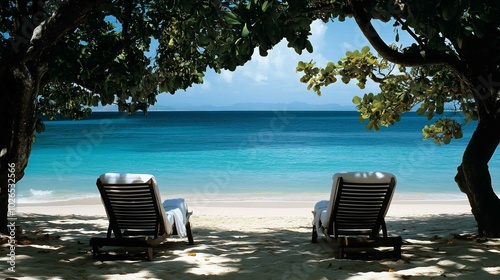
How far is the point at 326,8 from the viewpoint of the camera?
Result: 6727 millimetres

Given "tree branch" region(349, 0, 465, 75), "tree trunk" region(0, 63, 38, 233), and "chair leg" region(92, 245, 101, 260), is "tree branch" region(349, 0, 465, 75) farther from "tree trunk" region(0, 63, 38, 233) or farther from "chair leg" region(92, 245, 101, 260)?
"tree trunk" region(0, 63, 38, 233)

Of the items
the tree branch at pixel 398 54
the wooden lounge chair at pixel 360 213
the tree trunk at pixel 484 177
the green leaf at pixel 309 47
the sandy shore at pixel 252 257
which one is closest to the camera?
the green leaf at pixel 309 47

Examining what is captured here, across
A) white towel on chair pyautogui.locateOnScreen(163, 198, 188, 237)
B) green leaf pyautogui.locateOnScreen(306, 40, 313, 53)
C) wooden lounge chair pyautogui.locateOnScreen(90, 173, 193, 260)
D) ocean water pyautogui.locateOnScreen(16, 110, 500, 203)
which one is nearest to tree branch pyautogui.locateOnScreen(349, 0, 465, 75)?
green leaf pyautogui.locateOnScreen(306, 40, 313, 53)

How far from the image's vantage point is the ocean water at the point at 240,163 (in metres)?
20.7

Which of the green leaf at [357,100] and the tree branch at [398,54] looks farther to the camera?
the green leaf at [357,100]

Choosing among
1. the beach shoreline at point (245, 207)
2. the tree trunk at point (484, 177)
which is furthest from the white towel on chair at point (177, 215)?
the beach shoreline at point (245, 207)

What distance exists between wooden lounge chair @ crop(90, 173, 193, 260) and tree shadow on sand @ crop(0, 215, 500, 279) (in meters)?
0.20

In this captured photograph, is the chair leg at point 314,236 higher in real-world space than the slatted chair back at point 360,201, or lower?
lower

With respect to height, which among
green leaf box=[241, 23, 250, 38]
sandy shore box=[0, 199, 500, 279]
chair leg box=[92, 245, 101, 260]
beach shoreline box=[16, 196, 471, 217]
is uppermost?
green leaf box=[241, 23, 250, 38]

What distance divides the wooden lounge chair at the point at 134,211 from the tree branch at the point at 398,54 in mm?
2962

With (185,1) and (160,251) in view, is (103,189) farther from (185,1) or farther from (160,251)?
(185,1)

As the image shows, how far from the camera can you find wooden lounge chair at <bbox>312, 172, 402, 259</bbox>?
20.3 ft

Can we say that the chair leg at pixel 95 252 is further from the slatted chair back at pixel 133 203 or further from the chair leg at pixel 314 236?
the chair leg at pixel 314 236

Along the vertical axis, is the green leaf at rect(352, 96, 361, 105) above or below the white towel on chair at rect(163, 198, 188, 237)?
above
